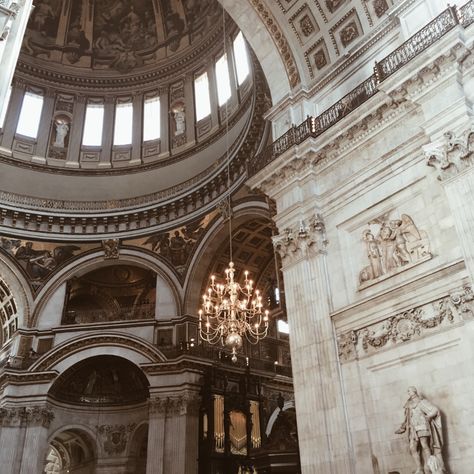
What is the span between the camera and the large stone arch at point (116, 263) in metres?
18.4

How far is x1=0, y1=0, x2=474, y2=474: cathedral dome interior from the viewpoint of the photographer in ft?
26.7

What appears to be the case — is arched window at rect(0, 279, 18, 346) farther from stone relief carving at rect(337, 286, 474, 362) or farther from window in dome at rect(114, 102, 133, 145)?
stone relief carving at rect(337, 286, 474, 362)

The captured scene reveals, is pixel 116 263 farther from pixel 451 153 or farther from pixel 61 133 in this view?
pixel 451 153

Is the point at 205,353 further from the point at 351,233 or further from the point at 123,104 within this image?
the point at 123,104

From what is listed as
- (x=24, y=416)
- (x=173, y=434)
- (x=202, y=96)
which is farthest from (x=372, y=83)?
(x=24, y=416)

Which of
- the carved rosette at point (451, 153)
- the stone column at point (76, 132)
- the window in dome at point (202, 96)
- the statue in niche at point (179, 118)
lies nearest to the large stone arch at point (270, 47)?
the carved rosette at point (451, 153)

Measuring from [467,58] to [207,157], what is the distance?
12.1m

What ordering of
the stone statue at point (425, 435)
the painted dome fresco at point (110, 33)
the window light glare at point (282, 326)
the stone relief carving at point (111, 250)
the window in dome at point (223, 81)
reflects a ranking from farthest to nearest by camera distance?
the painted dome fresco at point (110, 33) → the window light glare at point (282, 326) → the window in dome at point (223, 81) → the stone relief carving at point (111, 250) → the stone statue at point (425, 435)

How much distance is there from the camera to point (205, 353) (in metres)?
17.5

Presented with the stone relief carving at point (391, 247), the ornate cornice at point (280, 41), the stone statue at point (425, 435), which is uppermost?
the ornate cornice at point (280, 41)

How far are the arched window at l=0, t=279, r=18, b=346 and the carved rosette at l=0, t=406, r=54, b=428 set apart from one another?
302cm

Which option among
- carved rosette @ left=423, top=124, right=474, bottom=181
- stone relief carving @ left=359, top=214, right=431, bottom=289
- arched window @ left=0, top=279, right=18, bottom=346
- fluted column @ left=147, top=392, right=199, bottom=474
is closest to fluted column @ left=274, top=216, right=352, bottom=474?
stone relief carving @ left=359, top=214, right=431, bottom=289

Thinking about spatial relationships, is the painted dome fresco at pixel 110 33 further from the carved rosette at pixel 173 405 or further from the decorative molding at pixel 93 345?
the carved rosette at pixel 173 405

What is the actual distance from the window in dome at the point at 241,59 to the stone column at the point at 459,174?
11410mm
